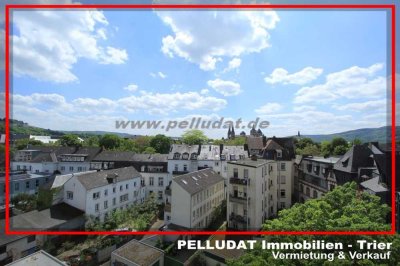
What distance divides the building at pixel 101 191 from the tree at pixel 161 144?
65.4ft

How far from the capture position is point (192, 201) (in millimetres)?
21250

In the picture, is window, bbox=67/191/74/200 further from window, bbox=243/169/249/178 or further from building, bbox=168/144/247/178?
window, bbox=243/169/249/178

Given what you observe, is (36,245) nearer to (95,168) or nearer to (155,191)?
(155,191)

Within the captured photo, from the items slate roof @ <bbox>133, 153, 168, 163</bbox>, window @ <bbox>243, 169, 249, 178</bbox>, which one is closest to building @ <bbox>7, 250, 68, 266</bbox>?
window @ <bbox>243, 169, 249, 178</bbox>

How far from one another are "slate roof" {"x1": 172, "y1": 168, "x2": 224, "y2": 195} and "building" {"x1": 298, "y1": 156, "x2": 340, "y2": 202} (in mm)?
8058

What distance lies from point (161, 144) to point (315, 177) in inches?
1205

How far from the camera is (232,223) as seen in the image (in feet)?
72.4

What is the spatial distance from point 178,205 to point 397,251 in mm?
15266

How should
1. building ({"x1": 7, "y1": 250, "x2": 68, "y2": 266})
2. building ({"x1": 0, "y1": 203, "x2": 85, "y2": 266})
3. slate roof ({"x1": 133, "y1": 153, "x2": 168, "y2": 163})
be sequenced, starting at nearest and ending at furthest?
building ({"x1": 7, "y1": 250, "x2": 68, "y2": 266}) → building ({"x1": 0, "y1": 203, "x2": 85, "y2": 266}) → slate roof ({"x1": 133, "y1": 153, "x2": 168, "y2": 163})

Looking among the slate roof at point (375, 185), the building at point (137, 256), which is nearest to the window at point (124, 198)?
the building at point (137, 256)

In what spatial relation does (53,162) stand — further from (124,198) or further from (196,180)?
(196,180)

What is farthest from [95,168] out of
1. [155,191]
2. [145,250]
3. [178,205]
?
[145,250]

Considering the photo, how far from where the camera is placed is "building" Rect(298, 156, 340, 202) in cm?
2262

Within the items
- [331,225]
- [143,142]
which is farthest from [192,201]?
[143,142]
